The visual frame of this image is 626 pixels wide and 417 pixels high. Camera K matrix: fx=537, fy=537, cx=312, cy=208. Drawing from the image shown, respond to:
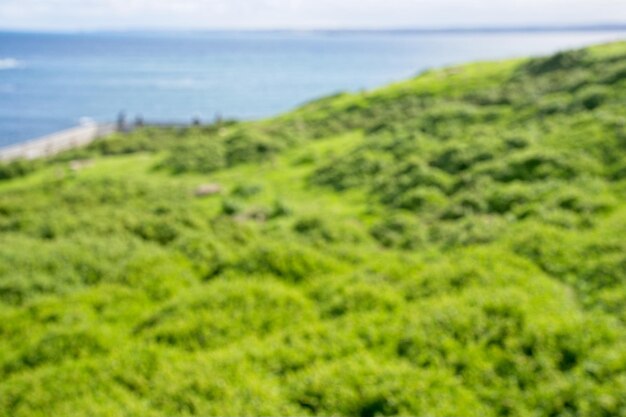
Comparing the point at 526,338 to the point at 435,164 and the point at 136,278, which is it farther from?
the point at 435,164

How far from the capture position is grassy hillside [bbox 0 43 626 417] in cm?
910

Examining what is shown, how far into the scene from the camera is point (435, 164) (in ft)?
73.6

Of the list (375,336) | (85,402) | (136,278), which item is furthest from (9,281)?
(375,336)

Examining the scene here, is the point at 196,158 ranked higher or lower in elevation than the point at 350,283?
higher

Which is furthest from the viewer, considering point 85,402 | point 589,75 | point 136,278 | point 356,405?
point 589,75

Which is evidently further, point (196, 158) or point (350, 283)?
point (196, 158)

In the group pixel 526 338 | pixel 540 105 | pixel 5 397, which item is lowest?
pixel 5 397

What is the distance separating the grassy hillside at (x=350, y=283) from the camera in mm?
9102

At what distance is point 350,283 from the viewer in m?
13.1

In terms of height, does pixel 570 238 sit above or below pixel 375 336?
above

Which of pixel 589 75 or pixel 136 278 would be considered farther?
pixel 589 75

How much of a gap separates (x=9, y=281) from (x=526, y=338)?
13.2m

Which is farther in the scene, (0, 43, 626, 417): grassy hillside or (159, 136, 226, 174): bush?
(159, 136, 226, 174): bush

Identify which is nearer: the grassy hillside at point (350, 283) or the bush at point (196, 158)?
the grassy hillside at point (350, 283)
